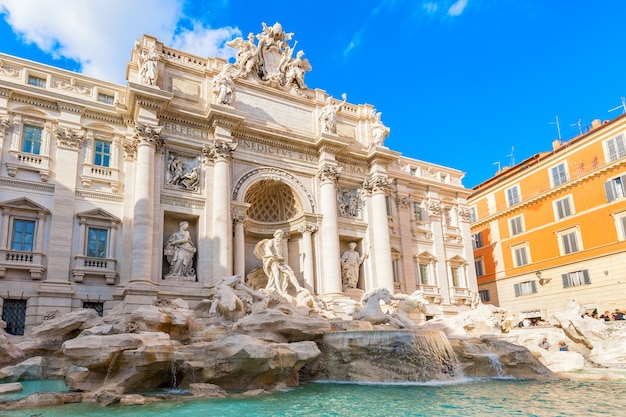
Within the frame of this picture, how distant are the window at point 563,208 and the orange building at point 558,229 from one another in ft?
0.19

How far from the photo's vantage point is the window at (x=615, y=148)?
982 inches

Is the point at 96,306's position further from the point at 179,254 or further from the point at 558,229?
the point at 558,229

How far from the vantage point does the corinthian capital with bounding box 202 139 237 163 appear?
2009 cm

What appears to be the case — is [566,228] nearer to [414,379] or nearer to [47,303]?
[414,379]

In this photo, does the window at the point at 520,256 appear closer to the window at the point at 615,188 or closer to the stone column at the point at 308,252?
the window at the point at 615,188

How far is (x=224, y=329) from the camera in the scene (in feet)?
43.5

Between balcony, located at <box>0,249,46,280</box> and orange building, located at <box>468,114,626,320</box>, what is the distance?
23.5m

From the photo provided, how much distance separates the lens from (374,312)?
53.2 feet

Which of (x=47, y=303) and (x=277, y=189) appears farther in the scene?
(x=277, y=189)

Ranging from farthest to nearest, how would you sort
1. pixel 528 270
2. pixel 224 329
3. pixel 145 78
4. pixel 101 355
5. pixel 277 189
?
pixel 528 270 → pixel 277 189 → pixel 145 78 → pixel 224 329 → pixel 101 355

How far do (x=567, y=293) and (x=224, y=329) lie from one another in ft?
71.0

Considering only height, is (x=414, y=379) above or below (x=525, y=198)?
below

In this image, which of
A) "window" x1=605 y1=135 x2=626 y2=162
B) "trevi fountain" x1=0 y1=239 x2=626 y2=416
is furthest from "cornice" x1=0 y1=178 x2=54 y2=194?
"window" x1=605 y1=135 x2=626 y2=162

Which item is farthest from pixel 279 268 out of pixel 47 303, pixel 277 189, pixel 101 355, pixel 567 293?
pixel 567 293
